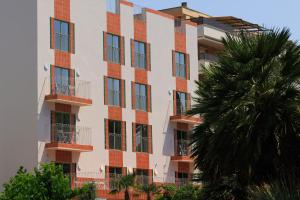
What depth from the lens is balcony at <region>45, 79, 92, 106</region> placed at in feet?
167

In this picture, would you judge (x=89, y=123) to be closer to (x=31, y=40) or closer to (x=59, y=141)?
(x=59, y=141)

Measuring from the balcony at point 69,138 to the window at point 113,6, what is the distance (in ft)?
29.2

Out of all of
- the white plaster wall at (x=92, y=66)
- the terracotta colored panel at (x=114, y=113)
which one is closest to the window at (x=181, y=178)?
the terracotta colored panel at (x=114, y=113)

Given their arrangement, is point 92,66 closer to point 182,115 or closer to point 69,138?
point 69,138

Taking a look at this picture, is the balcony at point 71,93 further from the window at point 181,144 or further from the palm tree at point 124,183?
the window at point 181,144

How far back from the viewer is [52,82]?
5150 centimetres

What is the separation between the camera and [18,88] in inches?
2029

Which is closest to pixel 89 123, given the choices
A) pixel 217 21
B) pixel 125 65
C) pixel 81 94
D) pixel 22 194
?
pixel 81 94

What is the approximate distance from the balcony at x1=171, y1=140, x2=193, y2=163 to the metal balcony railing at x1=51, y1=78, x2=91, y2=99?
31.0 feet

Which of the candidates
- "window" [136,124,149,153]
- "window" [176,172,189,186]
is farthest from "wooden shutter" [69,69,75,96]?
"window" [176,172,189,186]

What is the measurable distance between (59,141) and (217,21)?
2386 centimetres

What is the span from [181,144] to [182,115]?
218 cm

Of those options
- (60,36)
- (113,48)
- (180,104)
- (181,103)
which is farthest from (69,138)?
(181,103)

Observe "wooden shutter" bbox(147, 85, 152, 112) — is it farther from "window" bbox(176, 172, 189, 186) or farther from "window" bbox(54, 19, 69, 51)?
"window" bbox(54, 19, 69, 51)
